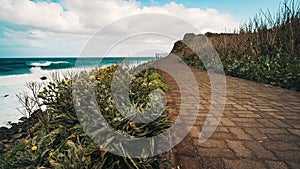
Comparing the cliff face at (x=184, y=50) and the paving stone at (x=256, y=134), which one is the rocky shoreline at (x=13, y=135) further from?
the cliff face at (x=184, y=50)

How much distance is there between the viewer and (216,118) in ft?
9.23

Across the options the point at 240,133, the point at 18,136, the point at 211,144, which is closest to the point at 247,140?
the point at 240,133

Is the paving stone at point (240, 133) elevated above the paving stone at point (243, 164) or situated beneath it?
elevated above

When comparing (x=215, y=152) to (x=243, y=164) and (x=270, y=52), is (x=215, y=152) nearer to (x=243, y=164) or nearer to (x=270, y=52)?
(x=243, y=164)

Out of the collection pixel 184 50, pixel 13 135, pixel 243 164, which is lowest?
pixel 13 135

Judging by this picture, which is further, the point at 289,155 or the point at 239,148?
the point at 239,148

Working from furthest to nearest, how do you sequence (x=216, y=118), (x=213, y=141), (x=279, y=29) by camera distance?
(x=279, y=29)
(x=216, y=118)
(x=213, y=141)

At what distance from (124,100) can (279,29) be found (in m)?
6.73

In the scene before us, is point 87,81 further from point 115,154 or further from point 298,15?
point 298,15

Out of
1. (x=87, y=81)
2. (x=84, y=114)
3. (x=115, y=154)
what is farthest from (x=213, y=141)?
(x=87, y=81)

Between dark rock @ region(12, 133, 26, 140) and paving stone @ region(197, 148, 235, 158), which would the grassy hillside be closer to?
paving stone @ region(197, 148, 235, 158)

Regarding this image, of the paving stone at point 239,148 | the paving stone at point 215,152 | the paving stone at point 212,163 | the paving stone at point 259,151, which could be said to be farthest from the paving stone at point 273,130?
the paving stone at point 212,163

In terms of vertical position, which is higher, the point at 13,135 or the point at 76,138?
the point at 76,138

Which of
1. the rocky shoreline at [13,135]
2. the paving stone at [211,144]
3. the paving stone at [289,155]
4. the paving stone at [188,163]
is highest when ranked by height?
the paving stone at [211,144]
